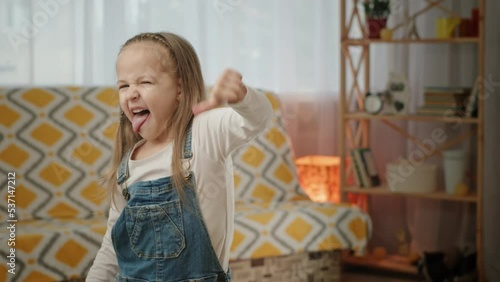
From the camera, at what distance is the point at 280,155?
3205 millimetres

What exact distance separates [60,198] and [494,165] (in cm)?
186

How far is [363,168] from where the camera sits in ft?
11.0

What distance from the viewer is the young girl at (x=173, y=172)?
122cm

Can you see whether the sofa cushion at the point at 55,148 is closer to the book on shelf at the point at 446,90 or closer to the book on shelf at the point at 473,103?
the book on shelf at the point at 446,90

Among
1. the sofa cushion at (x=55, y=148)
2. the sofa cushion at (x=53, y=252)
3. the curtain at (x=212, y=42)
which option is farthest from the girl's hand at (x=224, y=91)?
the curtain at (x=212, y=42)

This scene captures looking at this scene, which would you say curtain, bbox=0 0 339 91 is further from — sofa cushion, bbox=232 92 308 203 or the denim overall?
the denim overall

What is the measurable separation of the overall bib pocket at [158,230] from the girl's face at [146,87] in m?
0.13

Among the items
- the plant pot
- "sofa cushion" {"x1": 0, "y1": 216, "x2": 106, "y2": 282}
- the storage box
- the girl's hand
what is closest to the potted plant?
the plant pot

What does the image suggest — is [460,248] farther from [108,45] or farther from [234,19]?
[108,45]

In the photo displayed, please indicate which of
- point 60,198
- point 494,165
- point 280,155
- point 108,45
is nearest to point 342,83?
point 280,155

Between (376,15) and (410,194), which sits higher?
(376,15)

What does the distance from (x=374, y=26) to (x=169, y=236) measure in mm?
2281

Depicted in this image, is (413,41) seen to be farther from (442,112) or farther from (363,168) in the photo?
(363,168)

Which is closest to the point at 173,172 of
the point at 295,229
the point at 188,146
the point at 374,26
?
the point at 188,146
